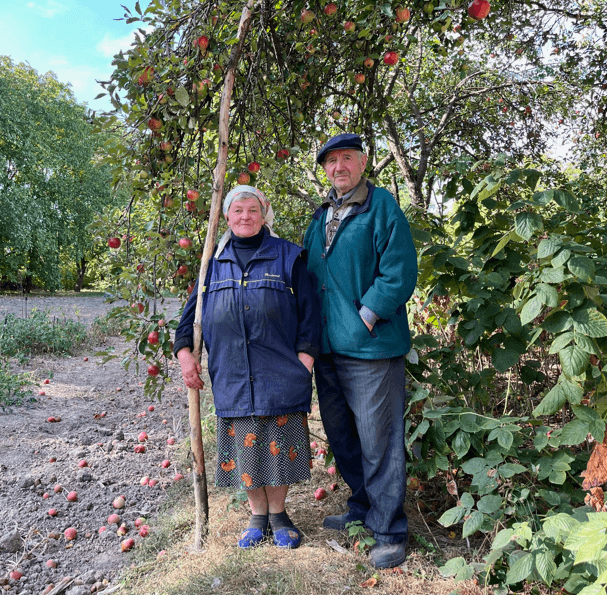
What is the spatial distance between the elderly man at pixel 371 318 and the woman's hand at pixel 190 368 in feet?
2.12

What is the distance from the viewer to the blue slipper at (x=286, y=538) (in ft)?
7.94

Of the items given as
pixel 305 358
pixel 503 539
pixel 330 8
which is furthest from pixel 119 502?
pixel 330 8

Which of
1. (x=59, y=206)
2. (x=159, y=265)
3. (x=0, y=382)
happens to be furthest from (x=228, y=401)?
(x=59, y=206)

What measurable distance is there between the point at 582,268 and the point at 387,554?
1.54 metres

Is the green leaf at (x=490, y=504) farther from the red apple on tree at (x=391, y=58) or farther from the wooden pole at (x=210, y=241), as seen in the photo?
the red apple on tree at (x=391, y=58)

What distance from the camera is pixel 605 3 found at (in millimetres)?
5703

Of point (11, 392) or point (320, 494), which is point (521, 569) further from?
point (11, 392)

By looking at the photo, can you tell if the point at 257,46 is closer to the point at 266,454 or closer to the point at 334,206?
the point at 334,206

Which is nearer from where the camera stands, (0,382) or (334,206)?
(334,206)

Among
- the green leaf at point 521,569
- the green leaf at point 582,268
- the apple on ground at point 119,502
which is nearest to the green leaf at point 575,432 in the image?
the green leaf at point 521,569

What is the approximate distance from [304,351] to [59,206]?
974 inches

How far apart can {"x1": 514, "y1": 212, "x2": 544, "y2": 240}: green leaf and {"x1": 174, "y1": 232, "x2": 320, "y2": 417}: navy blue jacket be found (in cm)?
96

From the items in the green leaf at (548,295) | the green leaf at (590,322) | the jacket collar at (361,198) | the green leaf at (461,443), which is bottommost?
the green leaf at (461,443)

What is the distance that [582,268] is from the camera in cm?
175
